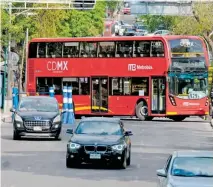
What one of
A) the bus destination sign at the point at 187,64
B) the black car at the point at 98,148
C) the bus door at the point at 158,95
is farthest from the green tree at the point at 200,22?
the black car at the point at 98,148

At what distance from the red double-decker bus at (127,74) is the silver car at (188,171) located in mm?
35330

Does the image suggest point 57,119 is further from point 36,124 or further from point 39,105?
point 39,105

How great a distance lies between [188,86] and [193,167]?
36.6 m

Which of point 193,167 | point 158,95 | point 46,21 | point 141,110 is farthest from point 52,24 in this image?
point 193,167

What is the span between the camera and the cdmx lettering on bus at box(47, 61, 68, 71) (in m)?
57.0

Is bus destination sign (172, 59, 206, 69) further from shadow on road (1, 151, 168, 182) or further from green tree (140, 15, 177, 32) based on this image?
green tree (140, 15, 177, 32)

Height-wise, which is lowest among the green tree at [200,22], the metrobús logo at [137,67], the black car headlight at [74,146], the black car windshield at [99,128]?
the black car headlight at [74,146]

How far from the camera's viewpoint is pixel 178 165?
18.5 meters

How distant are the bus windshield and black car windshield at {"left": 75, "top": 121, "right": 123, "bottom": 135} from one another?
2555 cm

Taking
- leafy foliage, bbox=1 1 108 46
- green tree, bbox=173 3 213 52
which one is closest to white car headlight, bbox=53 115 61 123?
leafy foliage, bbox=1 1 108 46

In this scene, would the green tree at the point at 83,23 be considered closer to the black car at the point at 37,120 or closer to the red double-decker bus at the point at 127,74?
the red double-decker bus at the point at 127,74

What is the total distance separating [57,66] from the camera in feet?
187

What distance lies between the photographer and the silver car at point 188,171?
17.5m

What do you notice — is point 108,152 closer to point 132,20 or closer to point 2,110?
point 2,110
